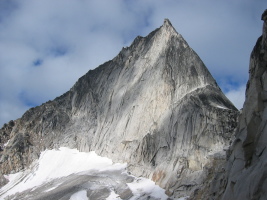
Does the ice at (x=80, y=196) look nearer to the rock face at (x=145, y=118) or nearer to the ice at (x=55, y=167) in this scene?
the rock face at (x=145, y=118)

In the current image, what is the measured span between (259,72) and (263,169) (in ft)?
21.2

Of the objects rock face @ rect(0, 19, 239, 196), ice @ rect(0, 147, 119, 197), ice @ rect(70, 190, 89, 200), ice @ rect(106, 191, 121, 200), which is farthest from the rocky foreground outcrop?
ice @ rect(0, 147, 119, 197)

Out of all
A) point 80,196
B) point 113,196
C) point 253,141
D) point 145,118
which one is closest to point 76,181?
point 80,196

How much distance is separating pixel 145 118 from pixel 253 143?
160ft

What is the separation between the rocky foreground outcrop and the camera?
71.4ft

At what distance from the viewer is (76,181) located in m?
68.7

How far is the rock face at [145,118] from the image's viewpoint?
58.3 m

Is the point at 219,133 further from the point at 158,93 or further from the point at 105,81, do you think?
the point at 105,81

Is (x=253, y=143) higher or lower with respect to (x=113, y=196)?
lower

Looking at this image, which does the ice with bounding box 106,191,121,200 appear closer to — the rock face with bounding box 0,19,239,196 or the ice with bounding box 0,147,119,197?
the rock face with bounding box 0,19,239,196

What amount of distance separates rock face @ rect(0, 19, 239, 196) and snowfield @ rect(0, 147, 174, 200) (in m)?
1.66

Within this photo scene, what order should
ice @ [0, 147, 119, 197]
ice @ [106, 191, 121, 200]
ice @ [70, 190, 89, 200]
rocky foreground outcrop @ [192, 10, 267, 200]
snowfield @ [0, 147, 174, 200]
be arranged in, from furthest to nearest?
1. ice @ [0, 147, 119, 197]
2. ice @ [70, 190, 89, 200]
3. snowfield @ [0, 147, 174, 200]
4. ice @ [106, 191, 121, 200]
5. rocky foreground outcrop @ [192, 10, 267, 200]

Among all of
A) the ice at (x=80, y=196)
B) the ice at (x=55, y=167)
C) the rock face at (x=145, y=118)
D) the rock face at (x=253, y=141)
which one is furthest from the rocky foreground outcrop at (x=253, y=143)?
the ice at (x=55, y=167)

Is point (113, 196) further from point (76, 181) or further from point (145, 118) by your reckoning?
point (145, 118)
